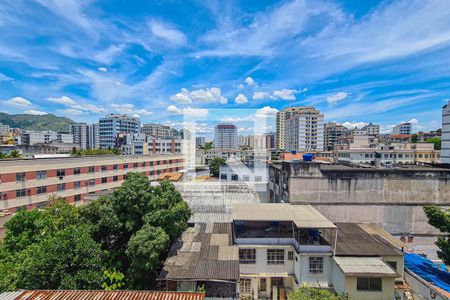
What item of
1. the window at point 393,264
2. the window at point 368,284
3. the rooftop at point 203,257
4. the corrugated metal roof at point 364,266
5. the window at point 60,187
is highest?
the window at point 60,187

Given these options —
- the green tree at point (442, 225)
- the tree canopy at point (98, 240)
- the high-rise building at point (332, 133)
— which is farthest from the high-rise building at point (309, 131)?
the tree canopy at point (98, 240)

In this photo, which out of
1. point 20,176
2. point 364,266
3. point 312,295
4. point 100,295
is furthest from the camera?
point 20,176

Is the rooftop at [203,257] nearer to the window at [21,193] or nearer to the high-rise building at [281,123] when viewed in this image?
the window at [21,193]

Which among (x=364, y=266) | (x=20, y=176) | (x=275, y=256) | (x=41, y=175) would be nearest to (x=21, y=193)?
(x=20, y=176)

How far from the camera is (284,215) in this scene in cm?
1237

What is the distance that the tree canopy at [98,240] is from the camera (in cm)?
830

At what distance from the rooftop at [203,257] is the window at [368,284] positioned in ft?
18.4

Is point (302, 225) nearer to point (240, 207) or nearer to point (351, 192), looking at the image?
point (240, 207)

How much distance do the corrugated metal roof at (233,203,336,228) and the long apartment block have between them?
20.9 meters

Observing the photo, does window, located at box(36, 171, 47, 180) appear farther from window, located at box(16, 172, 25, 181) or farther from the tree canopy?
the tree canopy

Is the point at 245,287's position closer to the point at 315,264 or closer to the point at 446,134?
the point at 315,264

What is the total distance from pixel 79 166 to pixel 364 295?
→ 97.1ft

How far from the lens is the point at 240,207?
1383 centimetres

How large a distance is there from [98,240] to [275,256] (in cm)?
998
